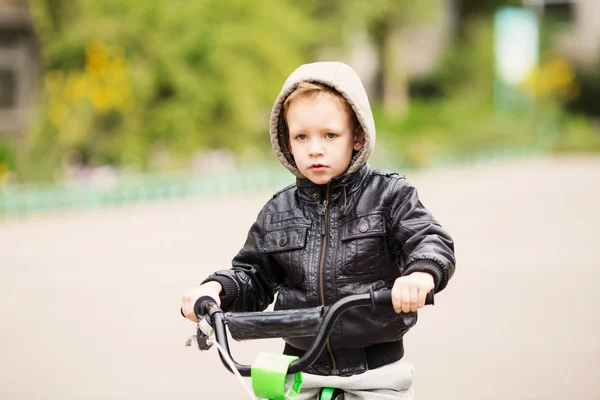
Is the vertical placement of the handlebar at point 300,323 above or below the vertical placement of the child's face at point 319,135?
below

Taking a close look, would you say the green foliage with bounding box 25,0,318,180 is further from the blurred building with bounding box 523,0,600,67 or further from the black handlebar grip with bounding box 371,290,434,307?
the blurred building with bounding box 523,0,600,67

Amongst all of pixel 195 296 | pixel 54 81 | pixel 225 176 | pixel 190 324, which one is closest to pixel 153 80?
pixel 54 81

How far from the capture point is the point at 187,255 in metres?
9.86

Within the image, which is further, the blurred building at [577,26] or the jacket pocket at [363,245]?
the blurred building at [577,26]

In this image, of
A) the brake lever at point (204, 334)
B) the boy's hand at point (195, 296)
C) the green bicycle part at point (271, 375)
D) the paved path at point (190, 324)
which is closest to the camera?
the green bicycle part at point (271, 375)

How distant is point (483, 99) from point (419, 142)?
34.3 feet

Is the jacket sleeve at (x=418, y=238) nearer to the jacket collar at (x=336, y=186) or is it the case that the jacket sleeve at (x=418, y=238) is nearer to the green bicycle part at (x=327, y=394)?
the jacket collar at (x=336, y=186)

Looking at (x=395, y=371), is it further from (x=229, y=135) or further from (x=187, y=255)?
(x=229, y=135)

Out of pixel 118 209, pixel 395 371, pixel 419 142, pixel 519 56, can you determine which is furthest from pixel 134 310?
pixel 519 56

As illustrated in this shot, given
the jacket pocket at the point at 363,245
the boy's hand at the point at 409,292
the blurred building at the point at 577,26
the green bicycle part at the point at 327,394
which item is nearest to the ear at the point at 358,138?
the jacket pocket at the point at 363,245

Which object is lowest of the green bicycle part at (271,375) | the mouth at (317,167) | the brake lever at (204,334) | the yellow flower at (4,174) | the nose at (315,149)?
the yellow flower at (4,174)

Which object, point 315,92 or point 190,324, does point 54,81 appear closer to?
point 190,324

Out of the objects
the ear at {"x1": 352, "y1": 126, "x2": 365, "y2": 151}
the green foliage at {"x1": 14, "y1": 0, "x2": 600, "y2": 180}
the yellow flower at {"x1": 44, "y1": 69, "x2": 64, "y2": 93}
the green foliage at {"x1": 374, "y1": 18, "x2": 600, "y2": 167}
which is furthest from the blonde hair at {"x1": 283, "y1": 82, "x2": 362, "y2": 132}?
the green foliage at {"x1": 374, "y1": 18, "x2": 600, "y2": 167}

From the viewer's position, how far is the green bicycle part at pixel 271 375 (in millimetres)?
2355
